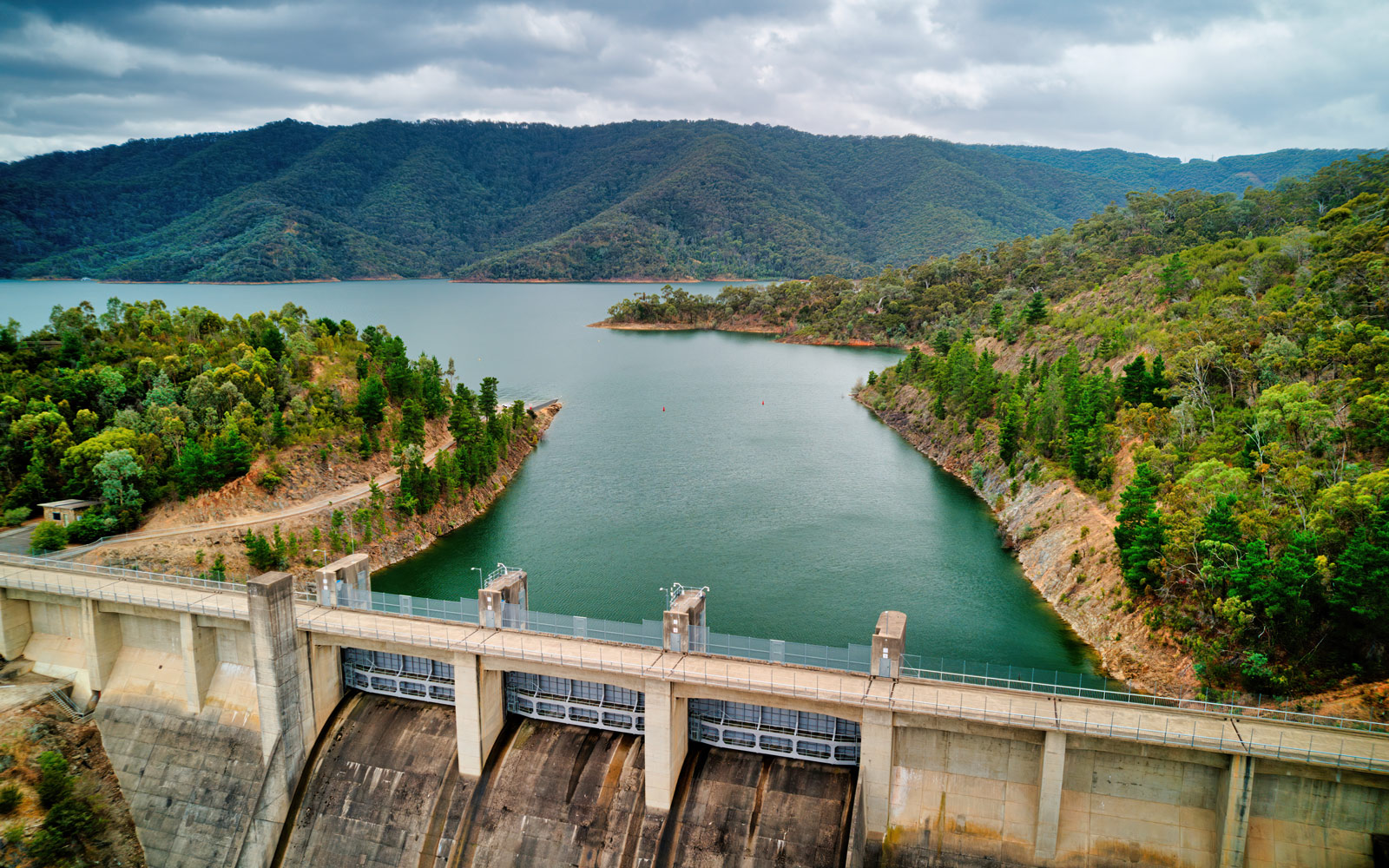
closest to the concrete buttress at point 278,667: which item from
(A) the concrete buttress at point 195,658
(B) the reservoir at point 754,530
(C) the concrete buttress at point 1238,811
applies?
(A) the concrete buttress at point 195,658

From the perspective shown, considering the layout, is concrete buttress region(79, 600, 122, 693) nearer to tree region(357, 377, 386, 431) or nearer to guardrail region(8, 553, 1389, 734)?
guardrail region(8, 553, 1389, 734)

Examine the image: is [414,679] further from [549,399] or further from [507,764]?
[549,399]

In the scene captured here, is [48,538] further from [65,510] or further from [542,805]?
[542,805]

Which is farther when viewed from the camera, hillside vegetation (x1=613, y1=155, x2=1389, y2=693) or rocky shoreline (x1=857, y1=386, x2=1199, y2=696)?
rocky shoreline (x1=857, y1=386, x2=1199, y2=696)

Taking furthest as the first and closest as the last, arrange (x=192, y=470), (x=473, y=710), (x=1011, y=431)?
(x=1011, y=431) < (x=192, y=470) < (x=473, y=710)

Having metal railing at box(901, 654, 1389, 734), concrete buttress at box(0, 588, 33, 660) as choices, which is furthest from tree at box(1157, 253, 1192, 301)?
concrete buttress at box(0, 588, 33, 660)

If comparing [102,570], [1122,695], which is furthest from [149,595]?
[1122,695]
